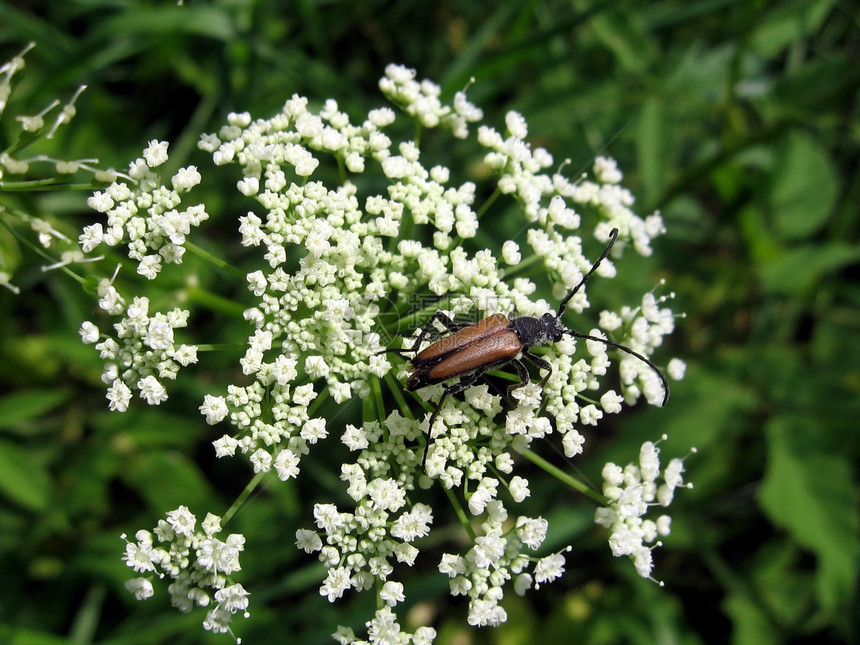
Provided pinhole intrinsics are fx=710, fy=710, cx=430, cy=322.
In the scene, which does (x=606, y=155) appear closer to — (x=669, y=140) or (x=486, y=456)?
(x=669, y=140)

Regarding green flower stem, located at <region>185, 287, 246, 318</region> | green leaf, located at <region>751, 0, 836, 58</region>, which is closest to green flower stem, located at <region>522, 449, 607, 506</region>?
green flower stem, located at <region>185, 287, 246, 318</region>

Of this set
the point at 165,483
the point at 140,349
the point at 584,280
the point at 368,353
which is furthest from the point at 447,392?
the point at 165,483

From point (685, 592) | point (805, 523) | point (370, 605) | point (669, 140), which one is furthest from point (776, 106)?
point (370, 605)

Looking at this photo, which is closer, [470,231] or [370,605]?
[470,231]

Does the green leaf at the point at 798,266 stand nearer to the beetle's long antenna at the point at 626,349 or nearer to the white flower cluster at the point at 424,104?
the beetle's long antenna at the point at 626,349

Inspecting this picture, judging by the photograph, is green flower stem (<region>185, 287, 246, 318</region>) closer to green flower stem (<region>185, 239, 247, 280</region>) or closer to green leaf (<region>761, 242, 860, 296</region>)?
green flower stem (<region>185, 239, 247, 280</region>)

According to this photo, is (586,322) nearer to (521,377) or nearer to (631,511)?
(521,377)
